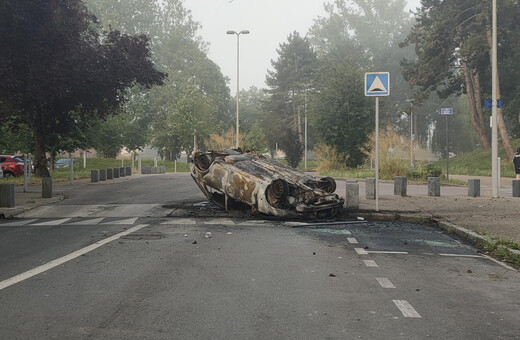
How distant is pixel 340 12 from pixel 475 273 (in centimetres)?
10292

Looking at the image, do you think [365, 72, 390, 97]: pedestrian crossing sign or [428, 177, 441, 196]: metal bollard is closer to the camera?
[365, 72, 390, 97]: pedestrian crossing sign

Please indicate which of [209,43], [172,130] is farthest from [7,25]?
[209,43]

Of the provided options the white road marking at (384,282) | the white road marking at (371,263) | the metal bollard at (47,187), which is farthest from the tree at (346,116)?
the white road marking at (384,282)

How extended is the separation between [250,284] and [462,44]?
4269cm

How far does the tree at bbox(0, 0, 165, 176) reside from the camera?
1698 cm

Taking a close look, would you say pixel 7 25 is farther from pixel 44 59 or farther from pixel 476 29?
pixel 476 29

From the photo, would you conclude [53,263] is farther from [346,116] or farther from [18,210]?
[346,116]

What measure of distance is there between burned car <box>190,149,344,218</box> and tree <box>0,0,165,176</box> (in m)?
8.25

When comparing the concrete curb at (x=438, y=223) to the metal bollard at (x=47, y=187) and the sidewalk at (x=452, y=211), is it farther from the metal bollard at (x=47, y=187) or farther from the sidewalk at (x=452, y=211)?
the metal bollard at (x=47, y=187)

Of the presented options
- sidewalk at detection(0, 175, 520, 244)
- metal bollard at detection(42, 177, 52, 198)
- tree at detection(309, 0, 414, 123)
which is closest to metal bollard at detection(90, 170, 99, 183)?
metal bollard at detection(42, 177, 52, 198)

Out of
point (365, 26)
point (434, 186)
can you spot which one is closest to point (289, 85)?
point (365, 26)

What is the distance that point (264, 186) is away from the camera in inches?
451

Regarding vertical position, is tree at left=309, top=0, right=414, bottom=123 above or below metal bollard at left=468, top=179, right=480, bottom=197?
above

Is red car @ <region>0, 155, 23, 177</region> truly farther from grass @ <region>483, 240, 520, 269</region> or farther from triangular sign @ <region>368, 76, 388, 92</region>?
grass @ <region>483, 240, 520, 269</region>
